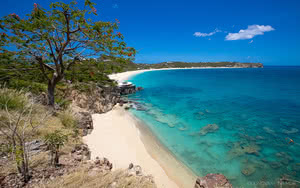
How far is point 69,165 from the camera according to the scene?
3678 mm

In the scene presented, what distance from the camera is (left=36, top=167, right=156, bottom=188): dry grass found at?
2851 millimetres

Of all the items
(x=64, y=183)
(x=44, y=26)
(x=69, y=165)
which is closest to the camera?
(x=64, y=183)

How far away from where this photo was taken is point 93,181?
308 cm

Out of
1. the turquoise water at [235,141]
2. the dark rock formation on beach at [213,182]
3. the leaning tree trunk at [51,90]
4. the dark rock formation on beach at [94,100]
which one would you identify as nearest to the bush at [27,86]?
the leaning tree trunk at [51,90]

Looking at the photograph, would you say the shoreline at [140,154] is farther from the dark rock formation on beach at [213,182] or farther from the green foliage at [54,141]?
the green foliage at [54,141]

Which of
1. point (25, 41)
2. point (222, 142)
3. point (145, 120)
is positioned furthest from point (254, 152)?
point (25, 41)

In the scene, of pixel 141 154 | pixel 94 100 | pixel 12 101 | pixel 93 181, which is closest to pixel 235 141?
pixel 141 154

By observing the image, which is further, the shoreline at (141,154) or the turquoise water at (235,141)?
the turquoise water at (235,141)

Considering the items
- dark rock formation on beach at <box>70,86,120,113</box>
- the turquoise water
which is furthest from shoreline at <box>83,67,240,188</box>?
dark rock formation on beach at <box>70,86,120,113</box>

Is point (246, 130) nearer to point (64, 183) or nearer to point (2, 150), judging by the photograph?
point (64, 183)

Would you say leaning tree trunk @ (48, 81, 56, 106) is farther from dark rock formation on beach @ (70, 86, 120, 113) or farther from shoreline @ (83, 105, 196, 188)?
dark rock formation on beach @ (70, 86, 120, 113)

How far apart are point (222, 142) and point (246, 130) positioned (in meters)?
3.35

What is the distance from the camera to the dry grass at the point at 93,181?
2.85 metres

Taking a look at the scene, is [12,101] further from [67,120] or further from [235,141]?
[235,141]
